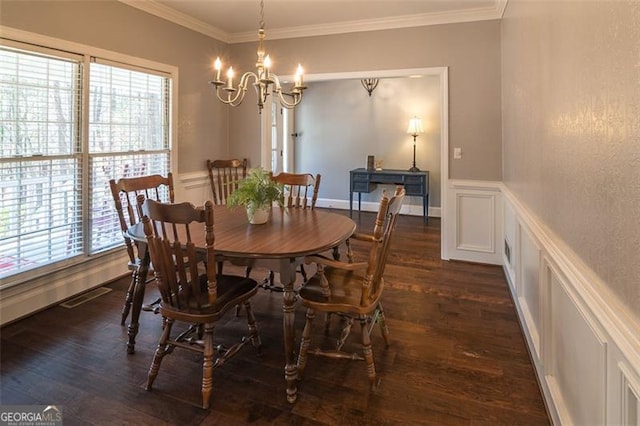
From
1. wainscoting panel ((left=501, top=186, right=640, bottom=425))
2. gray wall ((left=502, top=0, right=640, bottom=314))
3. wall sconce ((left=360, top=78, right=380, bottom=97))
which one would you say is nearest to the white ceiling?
gray wall ((left=502, top=0, right=640, bottom=314))

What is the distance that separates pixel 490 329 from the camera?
8.85ft

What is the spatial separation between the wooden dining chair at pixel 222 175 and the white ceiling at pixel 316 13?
1.56 meters

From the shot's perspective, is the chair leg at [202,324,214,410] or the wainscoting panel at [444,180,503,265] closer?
the chair leg at [202,324,214,410]

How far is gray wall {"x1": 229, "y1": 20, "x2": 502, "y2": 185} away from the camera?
158 inches

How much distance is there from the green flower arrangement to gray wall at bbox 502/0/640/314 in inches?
59.9

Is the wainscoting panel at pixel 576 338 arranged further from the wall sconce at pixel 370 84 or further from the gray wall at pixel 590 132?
the wall sconce at pixel 370 84

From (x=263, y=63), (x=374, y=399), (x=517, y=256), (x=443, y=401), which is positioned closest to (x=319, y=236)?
(x=374, y=399)

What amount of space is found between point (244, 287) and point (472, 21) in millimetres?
3631

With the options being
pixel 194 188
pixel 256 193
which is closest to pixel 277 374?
pixel 256 193

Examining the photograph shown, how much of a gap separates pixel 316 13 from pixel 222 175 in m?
2.22

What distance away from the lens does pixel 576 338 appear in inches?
56.2

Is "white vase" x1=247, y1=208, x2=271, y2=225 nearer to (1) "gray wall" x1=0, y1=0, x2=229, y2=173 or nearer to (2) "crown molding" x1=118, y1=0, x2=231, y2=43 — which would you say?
(1) "gray wall" x1=0, y1=0, x2=229, y2=173

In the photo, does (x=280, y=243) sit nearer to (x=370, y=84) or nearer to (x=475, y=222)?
(x=475, y=222)

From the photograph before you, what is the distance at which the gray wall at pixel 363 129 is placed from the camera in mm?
6773
